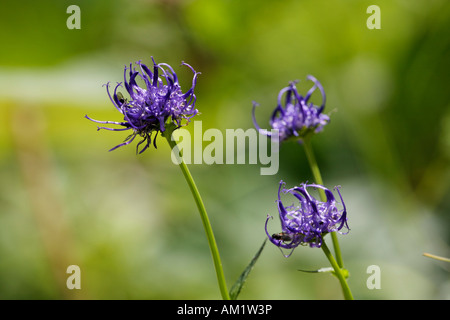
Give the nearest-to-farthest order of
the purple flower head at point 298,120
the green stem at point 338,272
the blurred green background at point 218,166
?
the green stem at point 338,272, the purple flower head at point 298,120, the blurred green background at point 218,166

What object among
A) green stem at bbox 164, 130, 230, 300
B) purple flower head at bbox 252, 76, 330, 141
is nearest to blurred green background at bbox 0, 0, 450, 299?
purple flower head at bbox 252, 76, 330, 141

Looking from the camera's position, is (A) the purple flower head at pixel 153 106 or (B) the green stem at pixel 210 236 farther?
(A) the purple flower head at pixel 153 106

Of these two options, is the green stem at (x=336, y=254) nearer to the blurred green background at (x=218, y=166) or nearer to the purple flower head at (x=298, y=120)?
the purple flower head at (x=298, y=120)

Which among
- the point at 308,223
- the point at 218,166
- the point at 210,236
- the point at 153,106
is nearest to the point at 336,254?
the point at 308,223

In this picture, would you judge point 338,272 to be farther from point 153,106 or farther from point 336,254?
point 153,106

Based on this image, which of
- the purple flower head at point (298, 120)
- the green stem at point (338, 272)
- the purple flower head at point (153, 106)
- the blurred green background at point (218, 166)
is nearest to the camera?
the green stem at point (338, 272)

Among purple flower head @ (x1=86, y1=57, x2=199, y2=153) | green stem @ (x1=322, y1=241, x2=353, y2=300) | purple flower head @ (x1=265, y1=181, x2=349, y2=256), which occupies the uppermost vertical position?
purple flower head @ (x1=86, y1=57, x2=199, y2=153)

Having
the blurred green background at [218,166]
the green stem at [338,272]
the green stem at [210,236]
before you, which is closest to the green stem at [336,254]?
the green stem at [338,272]

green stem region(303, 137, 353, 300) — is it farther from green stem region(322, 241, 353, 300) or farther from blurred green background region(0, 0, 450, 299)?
blurred green background region(0, 0, 450, 299)

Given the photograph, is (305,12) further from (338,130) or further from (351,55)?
(338,130)
